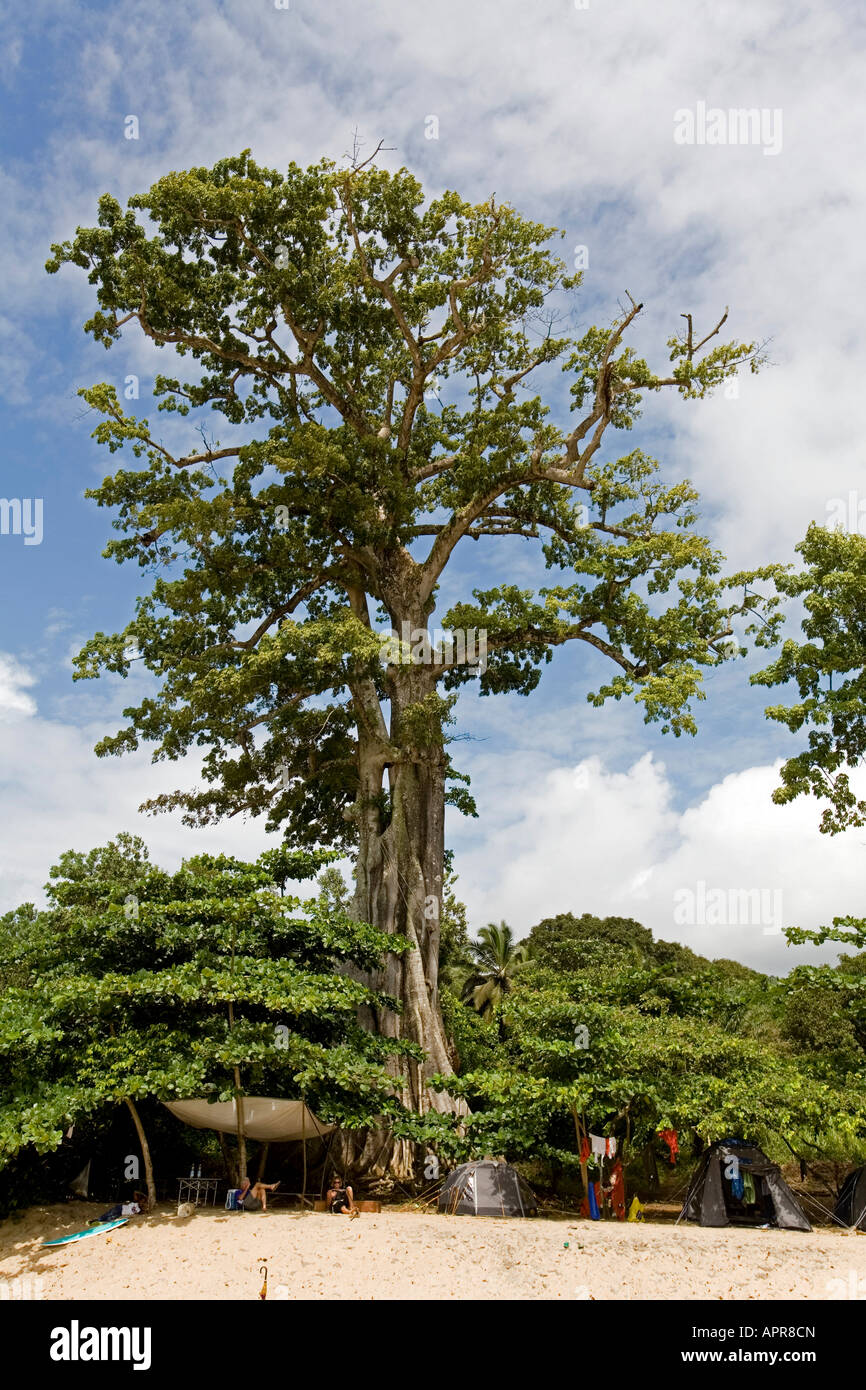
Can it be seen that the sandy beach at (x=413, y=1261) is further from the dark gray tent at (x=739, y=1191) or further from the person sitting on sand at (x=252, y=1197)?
the dark gray tent at (x=739, y=1191)

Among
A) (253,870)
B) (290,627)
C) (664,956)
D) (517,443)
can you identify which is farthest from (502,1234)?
(664,956)

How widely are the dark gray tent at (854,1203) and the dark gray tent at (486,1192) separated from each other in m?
4.10

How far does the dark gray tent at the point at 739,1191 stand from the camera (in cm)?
1176

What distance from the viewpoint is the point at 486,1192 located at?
38.0 ft

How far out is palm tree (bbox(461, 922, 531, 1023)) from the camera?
93.8 feet

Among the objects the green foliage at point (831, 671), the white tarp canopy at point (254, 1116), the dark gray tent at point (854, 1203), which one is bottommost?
the dark gray tent at point (854, 1203)

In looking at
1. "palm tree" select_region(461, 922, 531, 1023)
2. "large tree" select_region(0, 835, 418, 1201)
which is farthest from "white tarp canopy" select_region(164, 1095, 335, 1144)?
"palm tree" select_region(461, 922, 531, 1023)

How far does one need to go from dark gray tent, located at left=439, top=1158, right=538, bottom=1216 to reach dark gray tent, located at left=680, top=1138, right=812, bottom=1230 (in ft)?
7.12

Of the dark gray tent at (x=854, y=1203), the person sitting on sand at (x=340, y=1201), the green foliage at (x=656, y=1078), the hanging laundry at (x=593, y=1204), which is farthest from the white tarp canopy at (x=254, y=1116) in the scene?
the dark gray tent at (x=854, y=1203)

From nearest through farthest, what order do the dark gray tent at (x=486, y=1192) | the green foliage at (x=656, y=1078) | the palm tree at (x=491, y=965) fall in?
the dark gray tent at (x=486, y=1192) → the green foliage at (x=656, y=1078) → the palm tree at (x=491, y=965)

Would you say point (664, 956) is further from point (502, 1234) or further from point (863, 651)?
point (502, 1234)

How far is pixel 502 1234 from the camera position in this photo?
959cm

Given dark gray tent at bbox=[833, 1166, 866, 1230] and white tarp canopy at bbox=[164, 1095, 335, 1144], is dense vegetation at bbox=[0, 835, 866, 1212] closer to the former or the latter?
white tarp canopy at bbox=[164, 1095, 335, 1144]
